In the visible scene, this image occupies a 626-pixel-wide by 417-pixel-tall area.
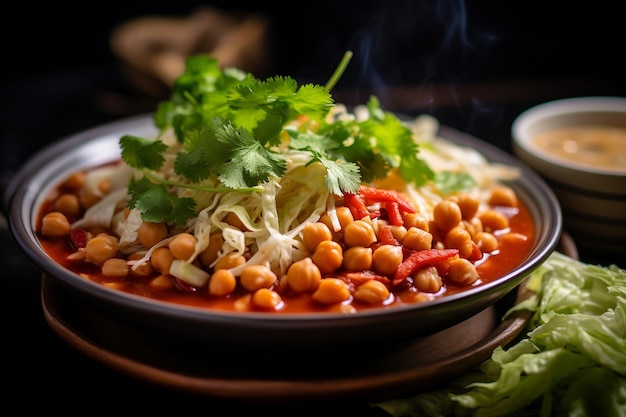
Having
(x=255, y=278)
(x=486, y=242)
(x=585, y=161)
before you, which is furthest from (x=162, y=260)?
(x=585, y=161)

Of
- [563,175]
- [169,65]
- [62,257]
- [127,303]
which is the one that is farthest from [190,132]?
[169,65]

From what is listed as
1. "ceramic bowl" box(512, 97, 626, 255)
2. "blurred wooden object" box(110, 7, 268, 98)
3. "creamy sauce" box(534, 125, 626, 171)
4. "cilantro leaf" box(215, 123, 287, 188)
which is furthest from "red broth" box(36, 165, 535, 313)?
"blurred wooden object" box(110, 7, 268, 98)

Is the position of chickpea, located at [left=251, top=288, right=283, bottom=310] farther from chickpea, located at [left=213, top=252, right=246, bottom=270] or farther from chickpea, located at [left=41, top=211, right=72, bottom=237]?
chickpea, located at [left=41, top=211, right=72, bottom=237]

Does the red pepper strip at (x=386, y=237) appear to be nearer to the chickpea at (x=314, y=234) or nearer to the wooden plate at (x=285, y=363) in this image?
the chickpea at (x=314, y=234)

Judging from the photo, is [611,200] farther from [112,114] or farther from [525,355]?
[112,114]

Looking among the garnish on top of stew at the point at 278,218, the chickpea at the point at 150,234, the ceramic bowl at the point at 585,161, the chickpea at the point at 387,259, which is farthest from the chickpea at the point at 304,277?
the ceramic bowl at the point at 585,161
